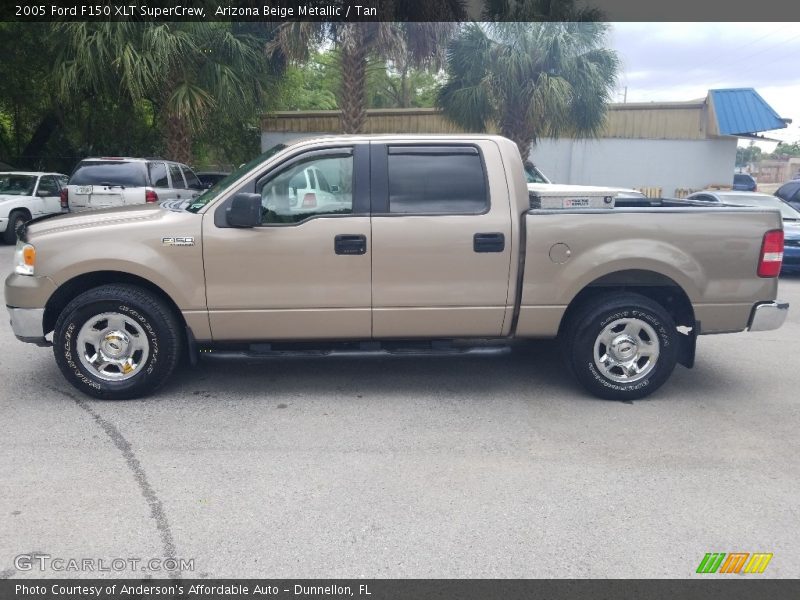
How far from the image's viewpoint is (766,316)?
520 centimetres

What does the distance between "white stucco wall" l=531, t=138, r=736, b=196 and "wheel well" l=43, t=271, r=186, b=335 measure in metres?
18.5

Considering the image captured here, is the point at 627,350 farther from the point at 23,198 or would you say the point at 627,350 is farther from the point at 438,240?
the point at 23,198

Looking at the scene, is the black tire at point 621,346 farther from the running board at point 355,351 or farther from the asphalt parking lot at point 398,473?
the running board at point 355,351

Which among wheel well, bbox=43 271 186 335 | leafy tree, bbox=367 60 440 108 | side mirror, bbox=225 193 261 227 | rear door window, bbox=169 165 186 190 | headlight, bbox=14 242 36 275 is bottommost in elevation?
wheel well, bbox=43 271 186 335

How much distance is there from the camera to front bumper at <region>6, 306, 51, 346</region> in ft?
16.3

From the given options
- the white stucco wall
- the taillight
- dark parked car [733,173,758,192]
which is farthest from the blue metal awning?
the taillight

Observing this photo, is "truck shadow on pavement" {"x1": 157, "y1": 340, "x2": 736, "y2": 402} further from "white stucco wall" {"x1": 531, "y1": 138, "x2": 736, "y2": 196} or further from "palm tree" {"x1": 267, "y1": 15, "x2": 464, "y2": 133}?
"white stucco wall" {"x1": 531, "y1": 138, "x2": 736, "y2": 196}

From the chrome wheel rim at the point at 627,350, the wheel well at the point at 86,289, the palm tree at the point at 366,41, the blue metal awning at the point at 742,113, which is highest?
the palm tree at the point at 366,41

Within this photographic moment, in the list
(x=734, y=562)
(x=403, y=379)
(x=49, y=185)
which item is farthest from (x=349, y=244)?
(x=49, y=185)

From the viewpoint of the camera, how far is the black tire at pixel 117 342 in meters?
4.96

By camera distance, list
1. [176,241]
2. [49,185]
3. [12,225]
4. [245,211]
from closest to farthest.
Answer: [245,211] < [176,241] < [12,225] < [49,185]

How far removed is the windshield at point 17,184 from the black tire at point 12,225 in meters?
0.54

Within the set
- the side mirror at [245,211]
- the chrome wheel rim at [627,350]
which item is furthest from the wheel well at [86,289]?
the chrome wheel rim at [627,350]

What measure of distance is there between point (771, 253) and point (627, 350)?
4.17 ft
